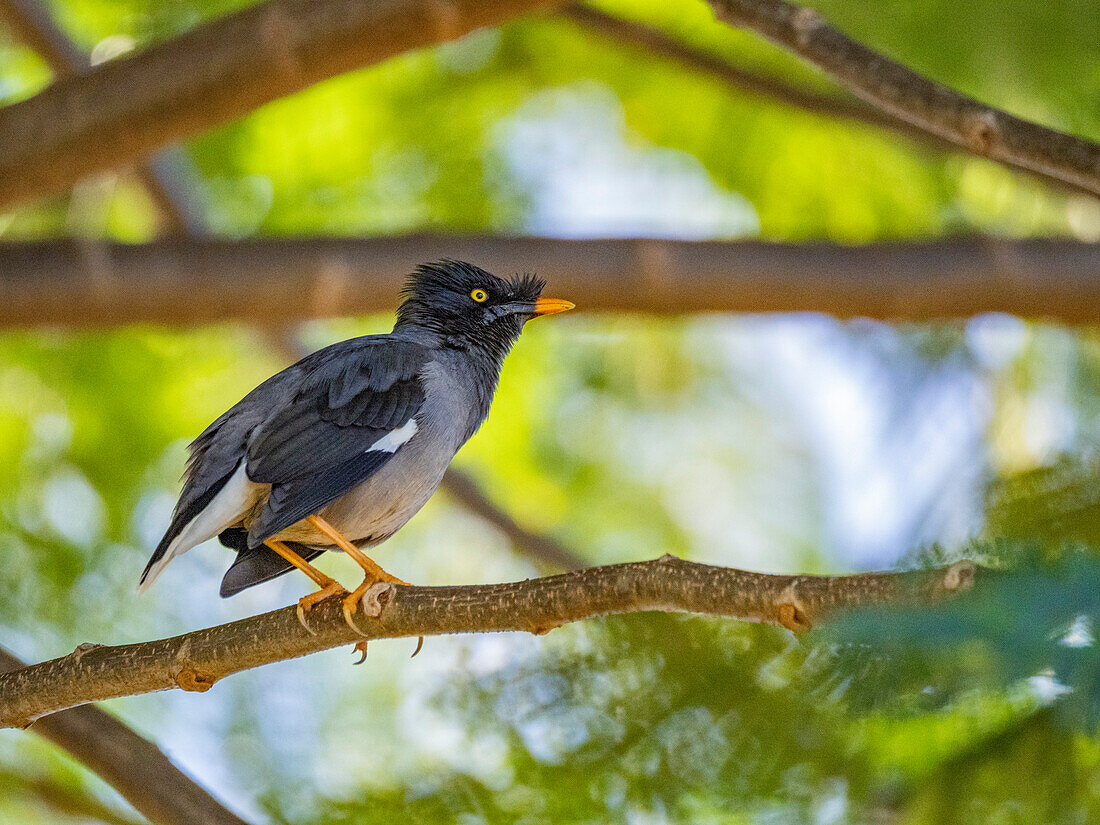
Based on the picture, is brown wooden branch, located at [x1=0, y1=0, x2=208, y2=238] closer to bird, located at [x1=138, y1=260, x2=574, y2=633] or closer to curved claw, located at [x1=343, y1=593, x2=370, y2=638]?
bird, located at [x1=138, y1=260, x2=574, y2=633]

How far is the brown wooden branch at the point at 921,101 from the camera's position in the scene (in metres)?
3.13

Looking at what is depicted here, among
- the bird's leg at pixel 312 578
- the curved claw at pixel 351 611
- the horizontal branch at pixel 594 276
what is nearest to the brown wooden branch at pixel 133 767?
the bird's leg at pixel 312 578

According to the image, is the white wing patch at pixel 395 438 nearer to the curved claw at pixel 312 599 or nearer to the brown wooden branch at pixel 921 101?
the curved claw at pixel 312 599

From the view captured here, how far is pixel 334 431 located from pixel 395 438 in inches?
7.8

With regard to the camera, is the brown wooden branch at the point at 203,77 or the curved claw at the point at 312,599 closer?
the curved claw at the point at 312,599

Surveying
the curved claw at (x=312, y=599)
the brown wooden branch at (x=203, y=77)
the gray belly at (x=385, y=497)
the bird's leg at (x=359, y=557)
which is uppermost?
the brown wooden branch at (x=203, y=77)

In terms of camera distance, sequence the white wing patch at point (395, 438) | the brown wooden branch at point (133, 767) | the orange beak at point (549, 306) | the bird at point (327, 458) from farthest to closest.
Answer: the orange beak at point (549, 306), the white wing patch at point (395, 438), the bird at point (327, 458), the brown wooden branch at point (133, 767)

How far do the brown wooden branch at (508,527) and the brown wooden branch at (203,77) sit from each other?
2.39m

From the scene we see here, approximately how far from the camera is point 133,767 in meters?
3.35

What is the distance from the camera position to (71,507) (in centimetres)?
648

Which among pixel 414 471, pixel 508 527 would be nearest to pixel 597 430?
pixel 508 527

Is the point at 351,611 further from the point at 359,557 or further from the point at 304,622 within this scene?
the point at 359,557

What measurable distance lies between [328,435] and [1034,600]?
2940 millimetres

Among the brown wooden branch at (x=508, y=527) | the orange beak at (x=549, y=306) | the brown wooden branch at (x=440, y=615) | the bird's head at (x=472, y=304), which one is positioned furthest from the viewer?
the brown wooden branch at (x=508, y=527)
